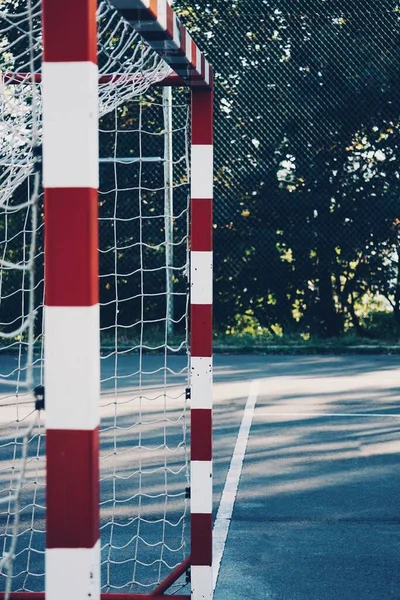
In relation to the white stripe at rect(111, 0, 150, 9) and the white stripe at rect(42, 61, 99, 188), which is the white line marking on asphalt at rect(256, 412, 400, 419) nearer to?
the white stripe at rect(111, 0, 150, 9)

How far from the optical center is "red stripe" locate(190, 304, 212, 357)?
3.70 m

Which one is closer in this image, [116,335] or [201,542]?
[201,542]

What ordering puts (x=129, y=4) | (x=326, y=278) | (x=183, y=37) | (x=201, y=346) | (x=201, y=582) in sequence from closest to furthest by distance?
(x=129, y=4)
(x=183, y=37)
(x=201, y=582)
(x=201, y=346)
(x=326, y=278)

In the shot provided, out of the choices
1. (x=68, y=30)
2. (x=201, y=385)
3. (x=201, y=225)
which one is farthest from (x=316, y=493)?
(x=68, y=30)

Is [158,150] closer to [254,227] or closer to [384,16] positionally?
[254,227]

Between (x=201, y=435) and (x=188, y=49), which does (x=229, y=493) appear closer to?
(x=201, y=435)

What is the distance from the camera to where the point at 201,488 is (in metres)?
3.62

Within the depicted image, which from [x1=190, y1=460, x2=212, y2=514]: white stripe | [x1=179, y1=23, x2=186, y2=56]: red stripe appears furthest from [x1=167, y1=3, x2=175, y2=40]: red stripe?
[x1=190, y1=460, x2=212, y2=514]: white stripe

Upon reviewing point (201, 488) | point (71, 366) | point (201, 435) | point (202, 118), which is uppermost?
point (202, 118)

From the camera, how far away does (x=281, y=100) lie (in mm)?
12633

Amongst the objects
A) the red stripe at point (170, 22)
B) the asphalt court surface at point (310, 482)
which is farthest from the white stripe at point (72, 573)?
the asphalt court surface at point (310, 482)

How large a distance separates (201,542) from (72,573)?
1793mm

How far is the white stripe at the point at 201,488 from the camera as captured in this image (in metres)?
3.62

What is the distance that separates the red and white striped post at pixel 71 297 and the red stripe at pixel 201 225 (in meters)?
1.85
